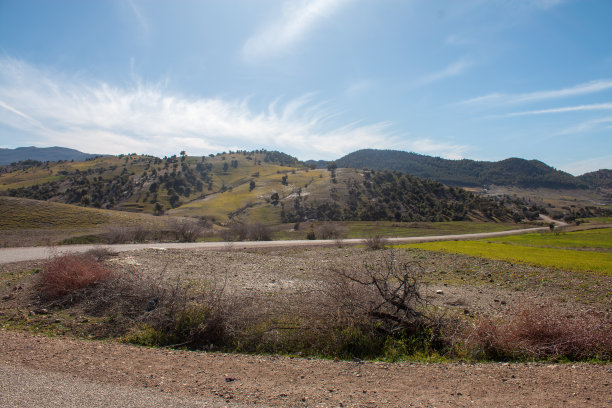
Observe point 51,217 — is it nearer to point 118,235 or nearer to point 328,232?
point 118,235

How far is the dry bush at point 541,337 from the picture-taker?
688 cm

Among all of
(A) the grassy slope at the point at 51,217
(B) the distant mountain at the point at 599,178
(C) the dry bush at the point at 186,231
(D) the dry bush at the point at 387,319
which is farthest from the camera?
(B) the distant mountain at the point at 599,178

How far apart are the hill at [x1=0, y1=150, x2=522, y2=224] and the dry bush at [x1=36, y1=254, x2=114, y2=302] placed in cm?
5649

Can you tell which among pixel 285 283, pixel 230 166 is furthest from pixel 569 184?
pixel 285 283

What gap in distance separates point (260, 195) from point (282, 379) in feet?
282

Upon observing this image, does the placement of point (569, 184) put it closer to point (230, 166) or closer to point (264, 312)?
point (230, 166)

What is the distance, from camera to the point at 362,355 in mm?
7520

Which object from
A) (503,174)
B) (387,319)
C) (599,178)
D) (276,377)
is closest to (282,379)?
(276,377)

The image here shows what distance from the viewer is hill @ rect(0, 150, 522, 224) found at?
76938 millimetres

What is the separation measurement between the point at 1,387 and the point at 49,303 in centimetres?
604

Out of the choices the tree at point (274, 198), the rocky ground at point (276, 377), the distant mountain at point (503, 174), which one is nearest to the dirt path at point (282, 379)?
the rocky ground at point (276, 377)

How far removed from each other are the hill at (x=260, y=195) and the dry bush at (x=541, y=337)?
6256 centimetres

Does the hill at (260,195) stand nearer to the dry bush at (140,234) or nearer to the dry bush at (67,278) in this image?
the dry bush at (140,234)

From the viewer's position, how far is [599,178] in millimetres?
185875
